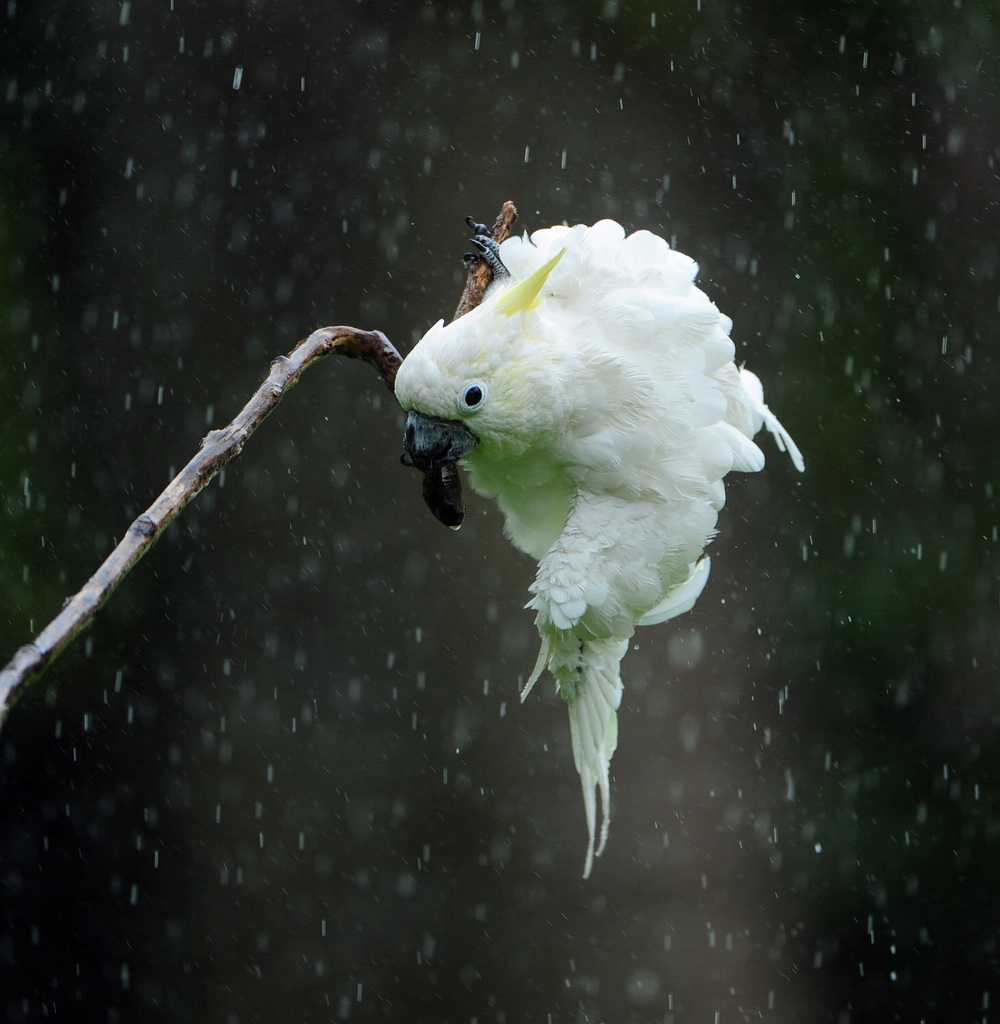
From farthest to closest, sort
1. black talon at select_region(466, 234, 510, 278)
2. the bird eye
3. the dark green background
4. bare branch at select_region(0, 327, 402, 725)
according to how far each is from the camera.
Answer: the dark green background, black talon at select_region(466, 234, 510, 278), the bird eye, bare branch at select_region(0, 327, 402, 725)

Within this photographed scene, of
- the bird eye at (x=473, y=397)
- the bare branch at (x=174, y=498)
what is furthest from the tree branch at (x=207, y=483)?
the bird eye at (x=473, y=397)

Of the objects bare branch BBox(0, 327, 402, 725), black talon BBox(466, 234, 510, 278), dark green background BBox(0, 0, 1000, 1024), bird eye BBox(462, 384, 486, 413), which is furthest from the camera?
dark green background BBox(0, 0, 1000, 1024)

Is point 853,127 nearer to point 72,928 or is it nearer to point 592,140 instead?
point 592,140

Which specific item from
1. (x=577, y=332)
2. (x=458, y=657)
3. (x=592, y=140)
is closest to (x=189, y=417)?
(x=458, y=657)

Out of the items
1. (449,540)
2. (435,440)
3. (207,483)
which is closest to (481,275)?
(435,440)

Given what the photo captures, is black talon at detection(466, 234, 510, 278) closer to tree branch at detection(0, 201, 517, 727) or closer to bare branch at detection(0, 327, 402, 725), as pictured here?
tree branch at detection(0, 201, 517, 727)

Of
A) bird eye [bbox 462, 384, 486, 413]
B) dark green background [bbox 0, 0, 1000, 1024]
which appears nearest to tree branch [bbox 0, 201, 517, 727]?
bird eye [bbox 462, 384, 486, 413]
